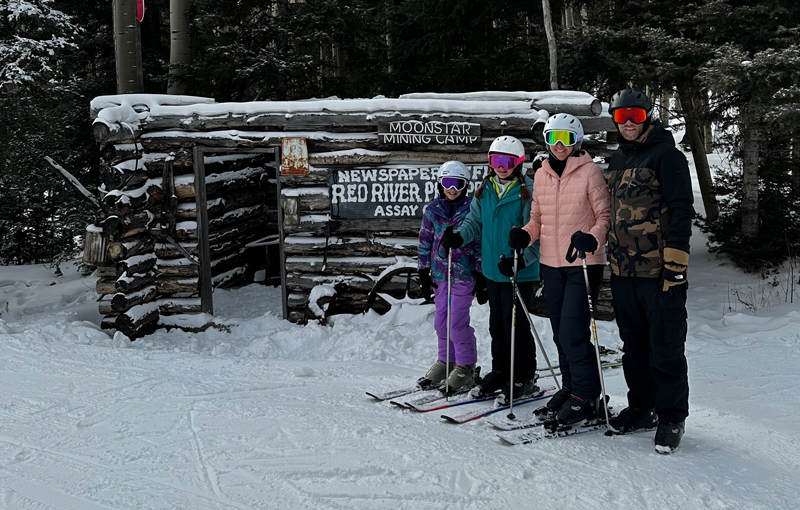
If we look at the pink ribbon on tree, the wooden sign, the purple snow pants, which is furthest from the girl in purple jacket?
the pink ribbon on tree

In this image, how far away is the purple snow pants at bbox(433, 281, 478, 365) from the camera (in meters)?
5.50

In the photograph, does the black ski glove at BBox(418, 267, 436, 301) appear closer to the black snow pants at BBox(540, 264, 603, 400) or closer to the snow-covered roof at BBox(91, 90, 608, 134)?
the black snow pants at BBox(540, 264, 603, 400)

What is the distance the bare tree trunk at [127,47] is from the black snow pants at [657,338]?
887cm

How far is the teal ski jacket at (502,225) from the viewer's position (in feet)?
16.7

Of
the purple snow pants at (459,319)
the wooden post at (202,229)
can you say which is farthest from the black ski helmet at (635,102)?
the wooden post at (202,229)

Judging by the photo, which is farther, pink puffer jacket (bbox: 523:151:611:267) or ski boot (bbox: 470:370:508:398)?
ski boot (bbox: 470:370:508:398)

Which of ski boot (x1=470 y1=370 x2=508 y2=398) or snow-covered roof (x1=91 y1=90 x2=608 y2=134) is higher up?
snow-covered roof (x1=91 y1=90 x2=608 y2=134)

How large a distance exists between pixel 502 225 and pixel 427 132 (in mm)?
3403

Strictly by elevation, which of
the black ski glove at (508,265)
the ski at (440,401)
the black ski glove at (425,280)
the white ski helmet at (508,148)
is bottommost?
the ski at (440,401)

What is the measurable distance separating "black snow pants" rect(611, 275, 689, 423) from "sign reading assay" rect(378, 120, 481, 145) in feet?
13.5

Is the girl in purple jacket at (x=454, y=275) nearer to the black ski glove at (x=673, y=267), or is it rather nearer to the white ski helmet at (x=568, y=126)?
the white ski helmet at (x=568, y=126)

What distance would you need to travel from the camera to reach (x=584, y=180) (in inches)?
181

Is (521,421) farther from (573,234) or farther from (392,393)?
(573,234)

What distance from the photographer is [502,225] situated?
5.14 meters
